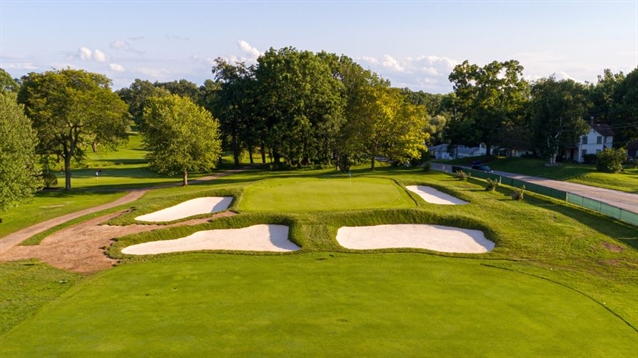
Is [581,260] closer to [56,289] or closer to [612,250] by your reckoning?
[612,250]

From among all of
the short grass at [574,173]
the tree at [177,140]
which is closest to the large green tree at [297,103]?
the tree at [177,140]

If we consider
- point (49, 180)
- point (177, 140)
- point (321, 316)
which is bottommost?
point (321, 316)

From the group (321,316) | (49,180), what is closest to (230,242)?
(321,316)

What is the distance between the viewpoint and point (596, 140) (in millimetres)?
76500

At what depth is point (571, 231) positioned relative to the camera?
27.9 m

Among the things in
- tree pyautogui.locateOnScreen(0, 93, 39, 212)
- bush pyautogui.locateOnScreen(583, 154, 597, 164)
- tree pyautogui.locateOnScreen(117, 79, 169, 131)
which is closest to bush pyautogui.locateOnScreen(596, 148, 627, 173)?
bush pyautogui.locateOnScreen(583, 154, 597, 164)

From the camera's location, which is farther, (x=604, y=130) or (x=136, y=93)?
(x=136, y=93)

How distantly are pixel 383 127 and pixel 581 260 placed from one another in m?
41.2

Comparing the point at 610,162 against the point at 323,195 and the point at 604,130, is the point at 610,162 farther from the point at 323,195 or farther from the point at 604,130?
the point at 323,195

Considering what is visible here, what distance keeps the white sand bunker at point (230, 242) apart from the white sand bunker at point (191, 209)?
519 centimetres

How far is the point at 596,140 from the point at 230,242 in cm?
7821

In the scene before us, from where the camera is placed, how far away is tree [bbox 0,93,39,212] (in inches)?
1195

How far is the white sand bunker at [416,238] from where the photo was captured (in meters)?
27.1

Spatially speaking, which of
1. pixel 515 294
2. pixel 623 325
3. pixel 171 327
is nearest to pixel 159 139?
pixel 171 327
